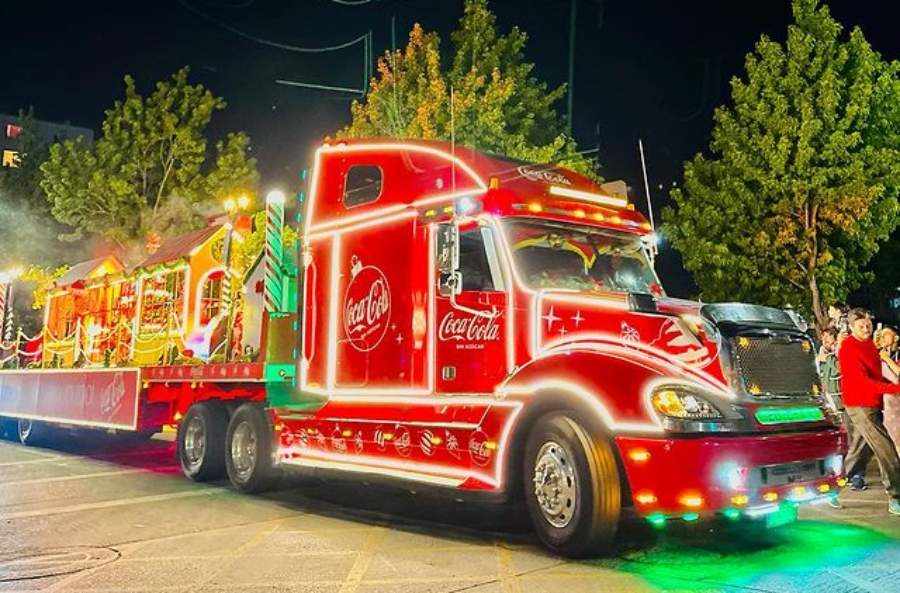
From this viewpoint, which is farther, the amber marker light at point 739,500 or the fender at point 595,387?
the fender at point 595,387

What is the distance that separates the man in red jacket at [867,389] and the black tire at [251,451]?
6.10 meters

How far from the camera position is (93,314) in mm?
15812

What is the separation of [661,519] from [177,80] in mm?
25958

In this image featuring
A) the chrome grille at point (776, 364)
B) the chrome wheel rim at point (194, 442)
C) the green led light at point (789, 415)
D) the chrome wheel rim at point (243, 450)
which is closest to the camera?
the green led light at point (789, 415)

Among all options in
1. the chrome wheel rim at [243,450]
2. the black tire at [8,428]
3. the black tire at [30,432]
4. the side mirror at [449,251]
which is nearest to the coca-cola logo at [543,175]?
the side mirror at [449,251]

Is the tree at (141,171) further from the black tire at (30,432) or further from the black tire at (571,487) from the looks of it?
the black tire at (571,487)

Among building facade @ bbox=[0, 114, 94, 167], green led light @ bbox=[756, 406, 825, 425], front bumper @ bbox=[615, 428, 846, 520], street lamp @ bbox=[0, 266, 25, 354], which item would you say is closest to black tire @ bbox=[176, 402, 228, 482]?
front bumper @ bbox=[615, 428, 846, 520]

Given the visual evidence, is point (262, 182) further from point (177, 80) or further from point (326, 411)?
point (326, 411)

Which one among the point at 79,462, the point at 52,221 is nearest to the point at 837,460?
the point at 79,462

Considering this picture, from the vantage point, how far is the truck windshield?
664 cm

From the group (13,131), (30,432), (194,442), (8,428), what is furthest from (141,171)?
(13,131)

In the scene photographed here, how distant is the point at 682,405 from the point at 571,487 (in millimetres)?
1020

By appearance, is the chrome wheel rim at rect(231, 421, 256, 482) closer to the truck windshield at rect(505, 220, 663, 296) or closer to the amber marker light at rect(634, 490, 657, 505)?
the truck windshield at rect(505, 220, 663, 296)

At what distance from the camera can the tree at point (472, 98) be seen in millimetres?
17859
